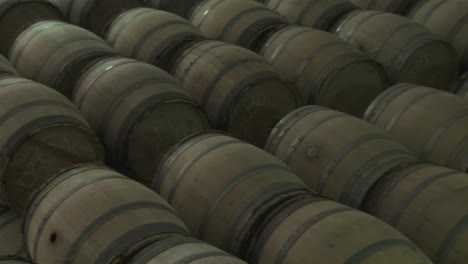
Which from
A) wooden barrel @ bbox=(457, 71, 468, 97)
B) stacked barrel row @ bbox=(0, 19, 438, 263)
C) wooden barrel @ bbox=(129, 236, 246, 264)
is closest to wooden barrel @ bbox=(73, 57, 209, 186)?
stacked barrel row @ bbox=(0, 19, 438, 263)

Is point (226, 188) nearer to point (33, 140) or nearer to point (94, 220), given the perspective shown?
point (94, 220)

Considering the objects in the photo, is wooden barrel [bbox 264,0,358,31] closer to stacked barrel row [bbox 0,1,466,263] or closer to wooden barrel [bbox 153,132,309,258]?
stacked barrel row [bbox 0,1,466,263]

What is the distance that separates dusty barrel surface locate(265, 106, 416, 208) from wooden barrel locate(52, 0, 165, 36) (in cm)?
275

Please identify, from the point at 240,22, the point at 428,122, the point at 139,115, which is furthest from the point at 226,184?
the point at 240,22

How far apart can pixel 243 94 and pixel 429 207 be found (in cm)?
175

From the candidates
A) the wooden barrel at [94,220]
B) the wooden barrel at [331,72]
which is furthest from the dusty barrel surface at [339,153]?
the wooden barrel at [94,220]

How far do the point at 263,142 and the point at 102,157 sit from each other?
4.08 ft

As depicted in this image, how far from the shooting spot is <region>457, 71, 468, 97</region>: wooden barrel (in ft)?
16.8

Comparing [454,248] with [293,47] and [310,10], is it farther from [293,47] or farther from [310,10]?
[310,10]

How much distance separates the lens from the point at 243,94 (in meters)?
4.58

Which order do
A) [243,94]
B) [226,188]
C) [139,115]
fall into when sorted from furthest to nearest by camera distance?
1. [243,94]
2. [139,115]
3. [226,188]

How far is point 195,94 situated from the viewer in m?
4.83

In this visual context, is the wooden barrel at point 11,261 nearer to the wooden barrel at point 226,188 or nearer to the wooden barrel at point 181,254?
the wooden barrel at point 181,254

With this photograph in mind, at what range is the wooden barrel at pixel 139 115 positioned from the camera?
425 cm
